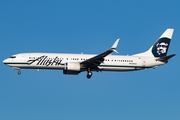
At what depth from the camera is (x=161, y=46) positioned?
52.0 m

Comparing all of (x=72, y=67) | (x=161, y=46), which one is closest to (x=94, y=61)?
(x=72, y=67)

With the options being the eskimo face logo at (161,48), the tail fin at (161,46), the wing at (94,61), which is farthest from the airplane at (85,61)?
the eskimo face logo at (161,48)

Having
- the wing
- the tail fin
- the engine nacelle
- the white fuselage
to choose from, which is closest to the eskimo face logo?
the tail fin

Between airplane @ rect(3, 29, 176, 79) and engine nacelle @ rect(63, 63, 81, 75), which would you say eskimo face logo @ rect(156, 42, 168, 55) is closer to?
airplane @ rect(3, 29, 176, 79)

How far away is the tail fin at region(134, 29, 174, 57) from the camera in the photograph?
5122 centimetres

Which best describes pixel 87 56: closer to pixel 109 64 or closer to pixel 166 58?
pixel 109 64

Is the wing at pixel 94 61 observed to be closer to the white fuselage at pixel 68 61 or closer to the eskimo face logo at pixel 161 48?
the white fuselage at pixel 68 61

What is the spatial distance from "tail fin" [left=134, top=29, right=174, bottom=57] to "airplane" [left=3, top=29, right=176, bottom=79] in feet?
0.55

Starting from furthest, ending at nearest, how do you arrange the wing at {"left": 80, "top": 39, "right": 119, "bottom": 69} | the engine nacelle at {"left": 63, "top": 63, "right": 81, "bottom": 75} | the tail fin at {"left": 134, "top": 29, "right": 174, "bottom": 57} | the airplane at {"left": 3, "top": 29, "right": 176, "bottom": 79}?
the tail fin at {"left": 134, "top": 29, "right": 174, "bottom": 57} < the airplane at {"left": 3, "top": 29, "right": 176, "bottom": 79} < the engine nacelle at {"left": 63, "top": 63, "right": 81, "bottom": 75} < the wing at {"left": 80, "top": 39, "right": 119, "bottom": 69}

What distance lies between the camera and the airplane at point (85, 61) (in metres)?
44.7

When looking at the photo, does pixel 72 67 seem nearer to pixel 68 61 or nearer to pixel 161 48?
pixel 68 61

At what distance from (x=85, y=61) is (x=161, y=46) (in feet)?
49.6

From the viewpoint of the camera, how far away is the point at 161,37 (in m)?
52.8

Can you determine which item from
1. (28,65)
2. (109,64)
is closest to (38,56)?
(28,65)
